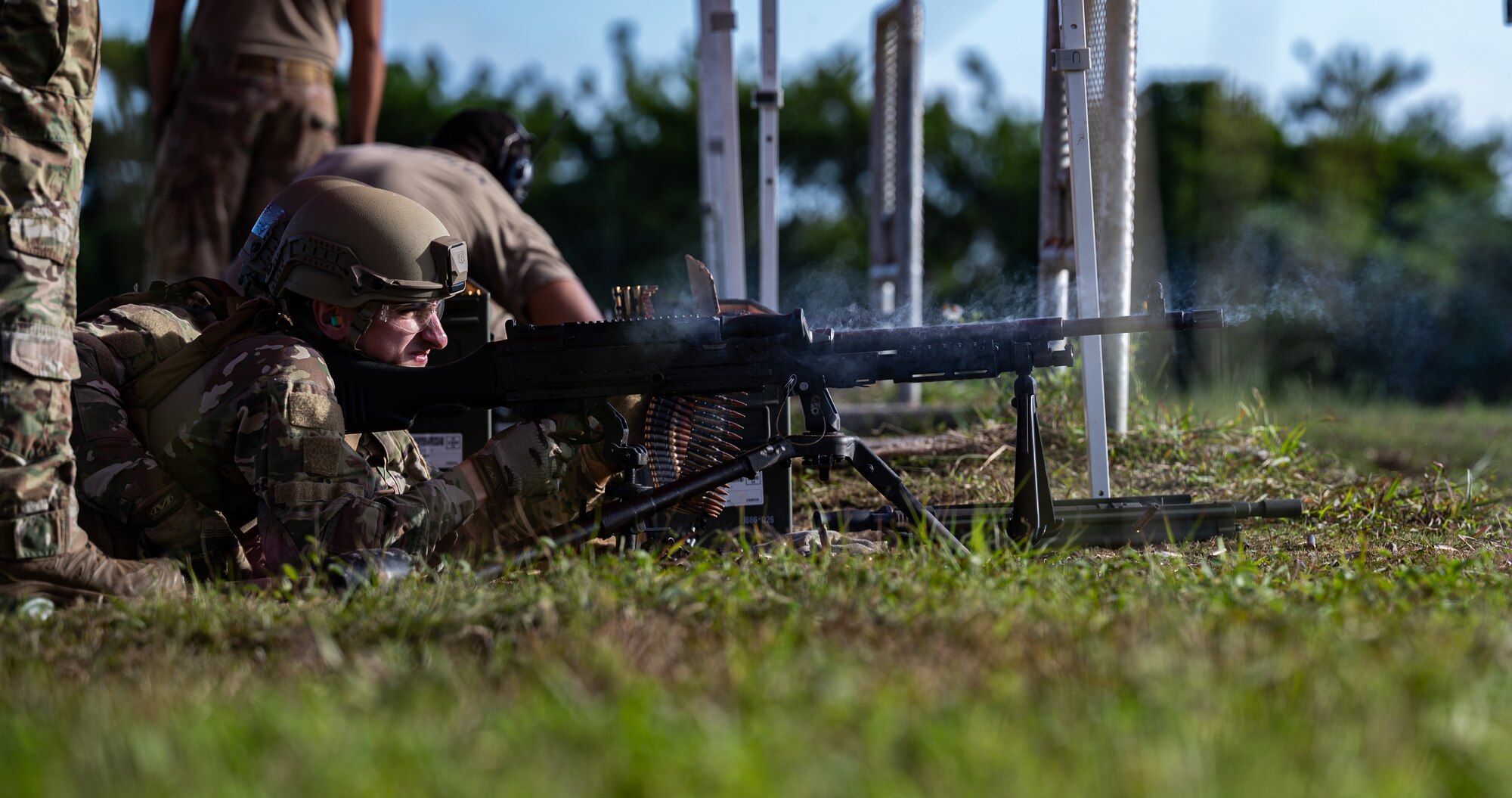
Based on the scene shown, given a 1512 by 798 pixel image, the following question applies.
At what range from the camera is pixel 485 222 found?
5.91 m

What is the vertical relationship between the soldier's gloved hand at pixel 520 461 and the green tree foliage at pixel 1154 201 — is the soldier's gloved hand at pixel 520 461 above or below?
below

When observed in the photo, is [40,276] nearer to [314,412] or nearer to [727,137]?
[314,412]

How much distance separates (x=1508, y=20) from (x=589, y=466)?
3406 millimetres

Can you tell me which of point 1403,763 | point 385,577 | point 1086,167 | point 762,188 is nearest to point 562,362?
point 385,577

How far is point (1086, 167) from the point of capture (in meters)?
4.77

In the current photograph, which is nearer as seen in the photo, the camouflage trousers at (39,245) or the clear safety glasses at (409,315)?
the camouflage trousers at (39,245)

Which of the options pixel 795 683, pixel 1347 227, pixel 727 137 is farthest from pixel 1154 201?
pixel 795 683

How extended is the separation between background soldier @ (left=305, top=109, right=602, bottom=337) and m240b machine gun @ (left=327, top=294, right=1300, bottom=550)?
173 cm

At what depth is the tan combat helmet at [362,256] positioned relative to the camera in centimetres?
372

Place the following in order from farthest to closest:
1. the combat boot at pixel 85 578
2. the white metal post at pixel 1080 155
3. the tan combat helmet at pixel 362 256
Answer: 1. the white metal post at pixel 1080 155
2. the tan combat helmet at pixel 362 256
3. the combat boot at pixel 85 578

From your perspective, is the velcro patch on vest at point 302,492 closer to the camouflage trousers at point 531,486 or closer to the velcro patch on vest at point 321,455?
the velcro patch on vest at point 321,455

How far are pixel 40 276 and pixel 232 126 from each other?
364 centimetres

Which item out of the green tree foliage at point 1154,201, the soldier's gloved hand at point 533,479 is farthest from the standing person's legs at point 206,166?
the green tree foliage at point 1154,201

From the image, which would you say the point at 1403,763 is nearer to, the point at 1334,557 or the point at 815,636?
the point at 815,636
